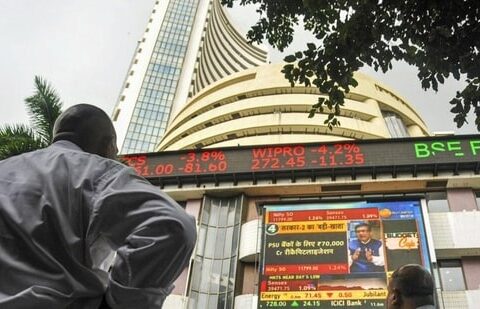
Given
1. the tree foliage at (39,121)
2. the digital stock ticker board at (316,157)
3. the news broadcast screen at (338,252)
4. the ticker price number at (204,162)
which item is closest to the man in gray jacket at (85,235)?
the tree foliage at (39,121)

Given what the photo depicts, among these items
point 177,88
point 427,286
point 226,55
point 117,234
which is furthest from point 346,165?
point 226,55

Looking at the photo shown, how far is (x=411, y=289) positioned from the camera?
8.46 feet

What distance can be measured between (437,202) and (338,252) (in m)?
5.18

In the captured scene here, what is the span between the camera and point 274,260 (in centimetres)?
1525

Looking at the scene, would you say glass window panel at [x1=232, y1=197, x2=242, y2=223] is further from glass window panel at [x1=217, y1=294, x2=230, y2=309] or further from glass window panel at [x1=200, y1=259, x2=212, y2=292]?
glass window panel at [x1=217, y1=294, x2=230, y2=309]

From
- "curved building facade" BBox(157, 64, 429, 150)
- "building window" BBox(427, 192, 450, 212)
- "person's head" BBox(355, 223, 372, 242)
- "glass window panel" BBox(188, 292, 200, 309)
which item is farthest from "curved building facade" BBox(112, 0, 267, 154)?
"person's head" BBox(355, 223, 372, 242)

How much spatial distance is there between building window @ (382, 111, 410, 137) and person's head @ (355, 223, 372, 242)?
623 inches

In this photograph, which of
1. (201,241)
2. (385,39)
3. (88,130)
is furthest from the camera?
(201,241)

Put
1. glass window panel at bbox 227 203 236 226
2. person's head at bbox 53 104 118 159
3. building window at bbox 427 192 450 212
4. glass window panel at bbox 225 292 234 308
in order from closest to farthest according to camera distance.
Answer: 1. person's head at bbox 53 104 118 159
2. glass window panel at bbox 225 292 234 308
3. building window at bbox 427 192 450 212
4. glass window panel at bbox 227 203 236 226

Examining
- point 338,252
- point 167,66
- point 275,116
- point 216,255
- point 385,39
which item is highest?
point 167,66

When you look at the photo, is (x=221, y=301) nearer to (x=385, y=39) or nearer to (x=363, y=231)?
(x=363, y=231)

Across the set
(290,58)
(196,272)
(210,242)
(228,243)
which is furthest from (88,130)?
(210,242)

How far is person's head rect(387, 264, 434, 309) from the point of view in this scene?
2.55 metres

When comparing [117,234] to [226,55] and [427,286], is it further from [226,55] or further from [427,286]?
[226,55]
